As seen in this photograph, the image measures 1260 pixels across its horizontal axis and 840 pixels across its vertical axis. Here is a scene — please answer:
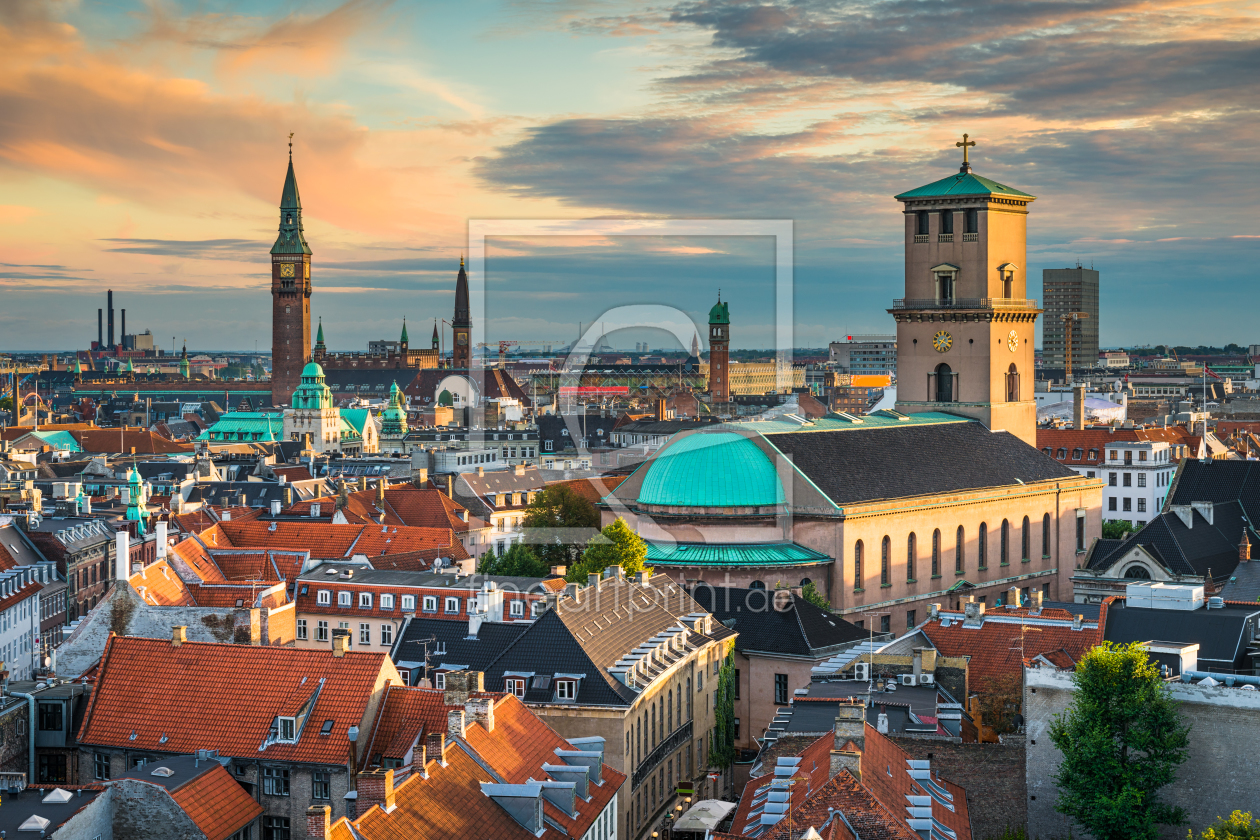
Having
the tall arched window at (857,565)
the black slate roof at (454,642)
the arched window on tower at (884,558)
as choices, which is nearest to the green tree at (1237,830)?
the black slate roof at (454,642)

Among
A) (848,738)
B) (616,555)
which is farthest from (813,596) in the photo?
(848,738)

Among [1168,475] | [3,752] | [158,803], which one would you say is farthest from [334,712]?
[1168,475]

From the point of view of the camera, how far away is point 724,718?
6297 centimetres

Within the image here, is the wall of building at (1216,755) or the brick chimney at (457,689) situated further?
the brick chimney at (457,689)

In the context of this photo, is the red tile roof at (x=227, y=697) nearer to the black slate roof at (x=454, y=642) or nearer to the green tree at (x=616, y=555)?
the black slate roof at (x=454, y=642)

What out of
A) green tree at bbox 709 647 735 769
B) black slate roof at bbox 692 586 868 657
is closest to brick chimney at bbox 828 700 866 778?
green tree at bbox 709 647 735 769

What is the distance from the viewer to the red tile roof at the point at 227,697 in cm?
4503

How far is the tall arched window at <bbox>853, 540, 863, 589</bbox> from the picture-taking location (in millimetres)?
80688

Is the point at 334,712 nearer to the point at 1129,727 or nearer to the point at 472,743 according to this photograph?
Result: the point at 472,743

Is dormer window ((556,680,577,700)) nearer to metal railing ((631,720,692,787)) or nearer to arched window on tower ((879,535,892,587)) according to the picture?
metal railing ((631,720,692,787))

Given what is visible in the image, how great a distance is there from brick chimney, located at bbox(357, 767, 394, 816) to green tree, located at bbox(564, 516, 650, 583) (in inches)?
1282

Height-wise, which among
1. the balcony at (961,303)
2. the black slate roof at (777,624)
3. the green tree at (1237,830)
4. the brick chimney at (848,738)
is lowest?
the black slate roof at (777,624)

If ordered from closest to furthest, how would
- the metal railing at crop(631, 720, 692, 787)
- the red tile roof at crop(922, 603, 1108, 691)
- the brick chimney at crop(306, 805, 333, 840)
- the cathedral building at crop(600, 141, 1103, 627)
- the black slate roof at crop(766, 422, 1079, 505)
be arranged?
the brick chimney at crop(306, 805, 333, 840) → the metal railing at crop(631, 720, 692, 787) → the red tile roof at crop(922, 603, 1108, 691) → the cathedral building at crop(600, 141, 1103, 627) → the black slate roof at crop(766, 422, 1079, 505)

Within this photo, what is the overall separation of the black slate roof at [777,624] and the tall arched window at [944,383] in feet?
118
